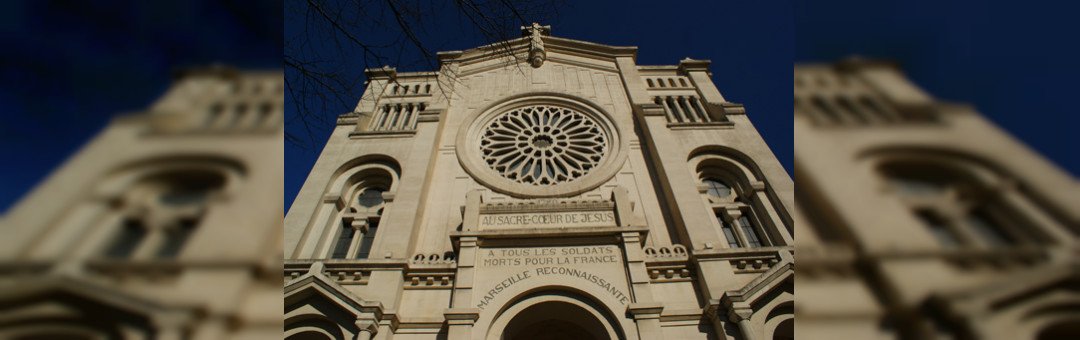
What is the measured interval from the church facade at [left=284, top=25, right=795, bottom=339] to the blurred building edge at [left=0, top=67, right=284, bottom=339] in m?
6.31

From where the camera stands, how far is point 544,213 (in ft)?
38.5

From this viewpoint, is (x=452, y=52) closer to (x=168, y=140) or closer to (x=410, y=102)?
(x=410, y=102)

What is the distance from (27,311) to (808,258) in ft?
6.64

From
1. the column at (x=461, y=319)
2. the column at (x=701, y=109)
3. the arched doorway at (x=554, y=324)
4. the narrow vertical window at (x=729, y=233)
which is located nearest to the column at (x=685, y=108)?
the column at (x=701, y=109)

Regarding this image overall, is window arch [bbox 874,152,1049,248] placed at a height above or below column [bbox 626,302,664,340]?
below

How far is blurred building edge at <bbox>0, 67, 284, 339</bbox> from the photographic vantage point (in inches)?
40.1

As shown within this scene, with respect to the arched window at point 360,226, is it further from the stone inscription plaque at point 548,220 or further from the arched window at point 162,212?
the arched window at point 162,212

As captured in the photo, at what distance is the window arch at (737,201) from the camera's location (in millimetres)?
12250

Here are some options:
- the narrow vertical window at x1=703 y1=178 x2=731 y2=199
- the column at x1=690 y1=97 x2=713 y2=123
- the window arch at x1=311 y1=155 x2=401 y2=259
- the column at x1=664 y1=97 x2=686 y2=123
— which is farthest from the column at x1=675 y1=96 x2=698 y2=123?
the window arch at x1=311 y1=155 x2=401 y2=259

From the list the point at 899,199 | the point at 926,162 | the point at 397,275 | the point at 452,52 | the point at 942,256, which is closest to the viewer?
the point at 942,256

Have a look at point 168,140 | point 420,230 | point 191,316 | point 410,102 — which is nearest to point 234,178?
point 168,140

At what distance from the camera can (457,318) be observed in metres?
8.80

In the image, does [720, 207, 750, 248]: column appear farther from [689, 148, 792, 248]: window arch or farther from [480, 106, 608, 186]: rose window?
[480, 106, 608, 186]: rose window

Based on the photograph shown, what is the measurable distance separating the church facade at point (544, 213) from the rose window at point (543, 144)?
7 cm
